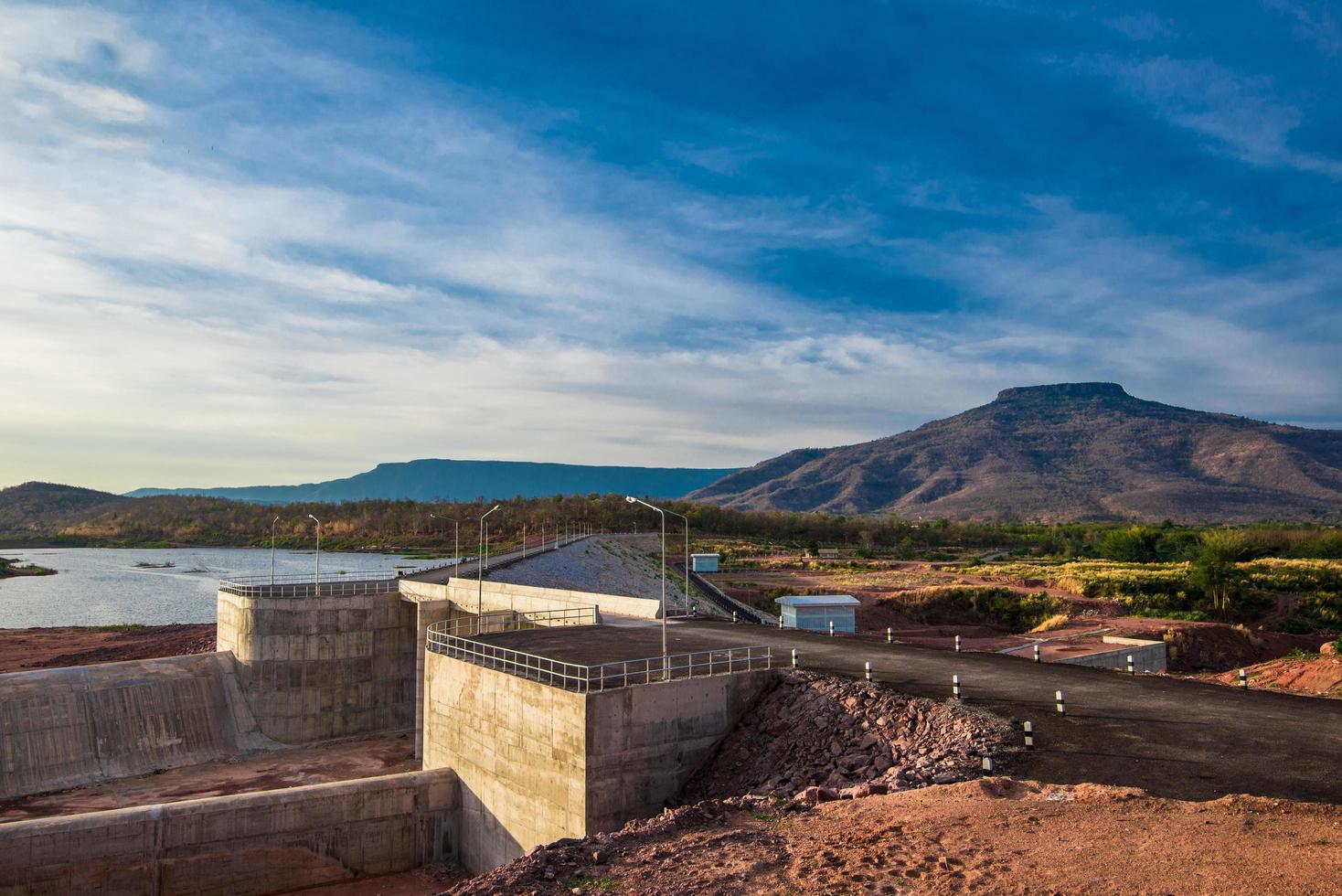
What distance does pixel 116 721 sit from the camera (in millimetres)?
34062

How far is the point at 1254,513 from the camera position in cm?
17975

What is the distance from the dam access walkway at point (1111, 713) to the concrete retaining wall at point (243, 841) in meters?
5.92

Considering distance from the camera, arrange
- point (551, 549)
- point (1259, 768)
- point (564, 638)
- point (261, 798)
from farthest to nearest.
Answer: point (551, 549) < point (564, 638) < point (261, 798) < point (1259, 768)

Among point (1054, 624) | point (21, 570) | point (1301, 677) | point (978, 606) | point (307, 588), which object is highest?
point (307, 588)

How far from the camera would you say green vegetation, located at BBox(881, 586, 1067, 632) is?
58906 millimetres

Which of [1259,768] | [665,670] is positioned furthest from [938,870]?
[665,670]

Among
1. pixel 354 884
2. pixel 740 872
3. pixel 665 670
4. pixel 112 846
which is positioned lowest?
pixel 354 884

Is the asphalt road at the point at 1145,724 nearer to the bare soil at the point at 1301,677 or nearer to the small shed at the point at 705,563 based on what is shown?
the bare soil at the point at 1301,677

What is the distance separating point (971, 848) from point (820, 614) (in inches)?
1338

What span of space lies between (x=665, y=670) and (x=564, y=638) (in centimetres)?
909

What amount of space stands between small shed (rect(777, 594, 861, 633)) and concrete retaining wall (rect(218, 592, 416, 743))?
20438mm

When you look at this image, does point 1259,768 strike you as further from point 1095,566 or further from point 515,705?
point 1095,566

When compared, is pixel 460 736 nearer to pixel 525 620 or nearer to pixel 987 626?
pixel 525 620

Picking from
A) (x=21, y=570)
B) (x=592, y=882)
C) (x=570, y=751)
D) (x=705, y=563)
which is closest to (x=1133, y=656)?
(x=570, y=751)
